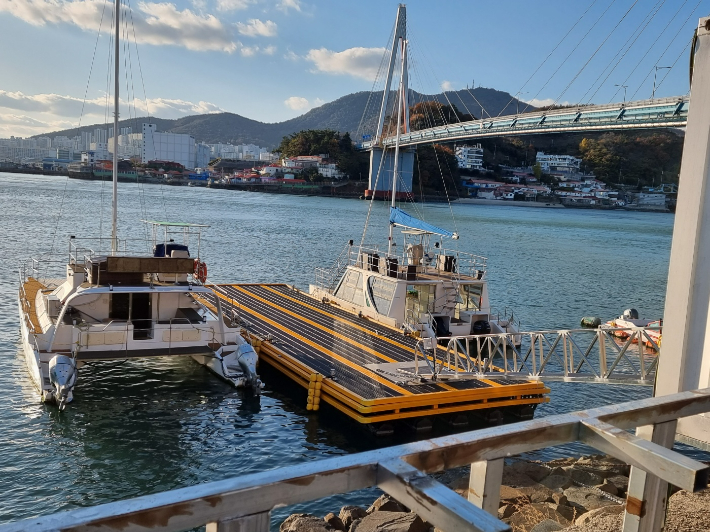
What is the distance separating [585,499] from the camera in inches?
360

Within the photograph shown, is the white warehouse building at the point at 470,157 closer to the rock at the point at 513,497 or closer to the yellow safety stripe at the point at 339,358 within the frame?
the yellow safety stripe at the point at 339,358

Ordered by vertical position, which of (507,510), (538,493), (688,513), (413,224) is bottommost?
(538,493)

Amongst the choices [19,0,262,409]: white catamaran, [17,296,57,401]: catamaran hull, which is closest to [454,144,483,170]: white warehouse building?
[19,0,262,409]: white catamaran

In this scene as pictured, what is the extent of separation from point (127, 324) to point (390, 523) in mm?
8303

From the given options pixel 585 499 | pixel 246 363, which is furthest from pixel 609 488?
pixel 246 363

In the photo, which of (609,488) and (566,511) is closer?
(566,511)

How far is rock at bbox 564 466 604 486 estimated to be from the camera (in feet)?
33.8

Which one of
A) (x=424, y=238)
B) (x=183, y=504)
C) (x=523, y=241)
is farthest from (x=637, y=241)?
(x=183, y=504)

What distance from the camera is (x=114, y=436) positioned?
12.1 meters

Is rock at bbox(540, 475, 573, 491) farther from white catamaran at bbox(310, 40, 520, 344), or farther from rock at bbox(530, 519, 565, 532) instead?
white catamaran at bbox(310, 40, 520, 344)

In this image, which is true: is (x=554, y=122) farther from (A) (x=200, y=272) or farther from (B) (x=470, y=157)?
(B) (x=470, y=157)

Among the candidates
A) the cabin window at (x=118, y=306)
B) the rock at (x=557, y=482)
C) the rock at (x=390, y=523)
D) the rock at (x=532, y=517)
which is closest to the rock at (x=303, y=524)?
the rock at (x=390, y=523)

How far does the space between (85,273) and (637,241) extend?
77.5 meters

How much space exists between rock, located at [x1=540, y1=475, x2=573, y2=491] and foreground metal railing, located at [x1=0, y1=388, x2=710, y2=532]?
283 inches
